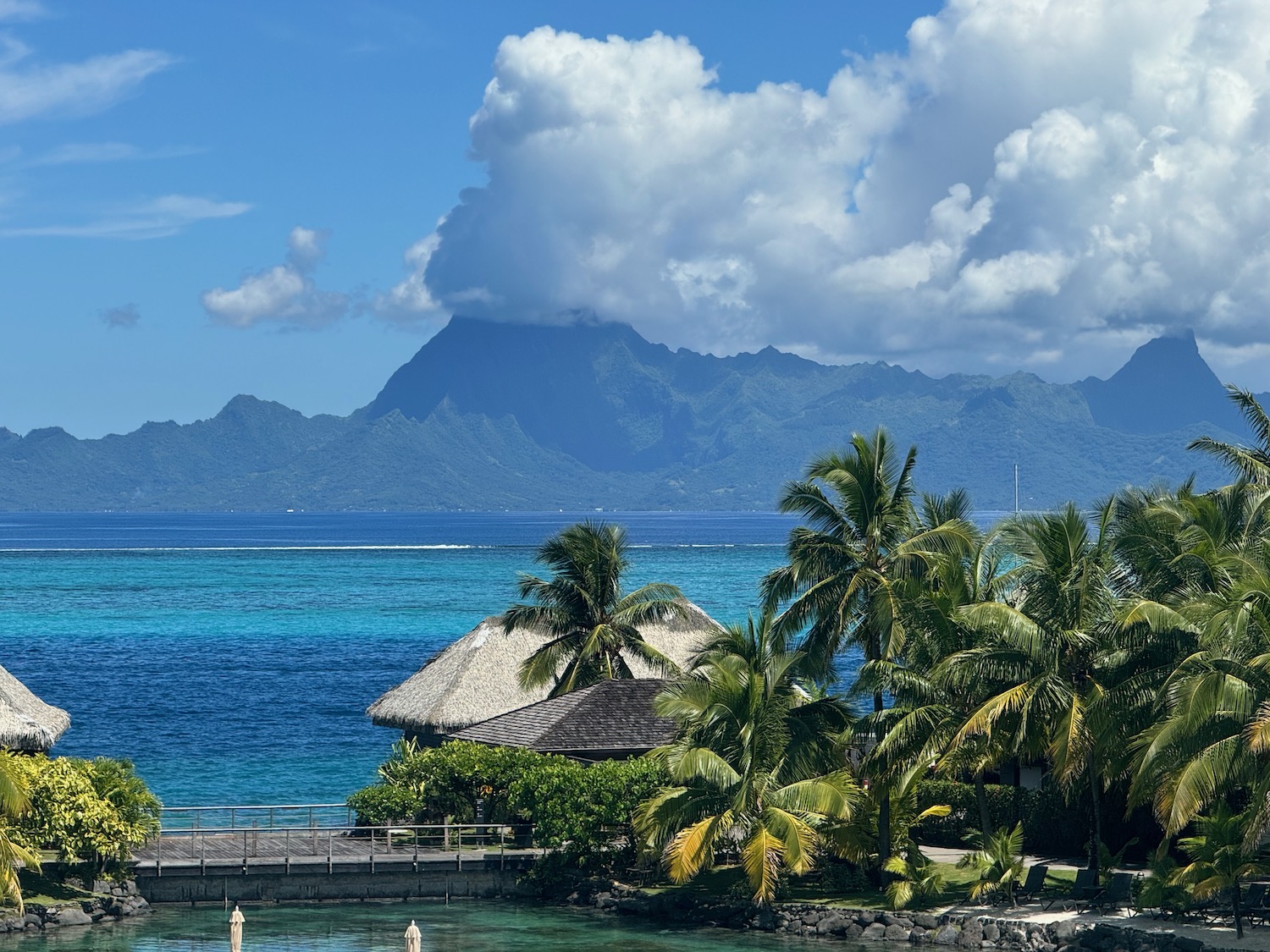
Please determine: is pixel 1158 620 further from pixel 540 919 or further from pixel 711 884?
pixel 540 919

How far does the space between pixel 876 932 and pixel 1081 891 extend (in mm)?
3368

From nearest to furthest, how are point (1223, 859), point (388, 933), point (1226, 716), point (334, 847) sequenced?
point (1226, 716), point (1223, 859), point (388, 933), point (334, 847)

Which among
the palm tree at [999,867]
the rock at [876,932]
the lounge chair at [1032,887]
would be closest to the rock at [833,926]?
the rock at [876,932]

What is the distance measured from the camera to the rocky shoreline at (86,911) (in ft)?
94.7

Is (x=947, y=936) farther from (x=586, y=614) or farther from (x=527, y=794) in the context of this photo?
(x=586, y=614)

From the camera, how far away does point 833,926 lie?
28484mm

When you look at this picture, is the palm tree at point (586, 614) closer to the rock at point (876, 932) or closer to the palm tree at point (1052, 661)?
the palm tree at point (1052, 661)

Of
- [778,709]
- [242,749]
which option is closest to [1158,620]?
[778,709]

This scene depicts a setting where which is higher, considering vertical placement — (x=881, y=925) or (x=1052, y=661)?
(x=1052, y=661)

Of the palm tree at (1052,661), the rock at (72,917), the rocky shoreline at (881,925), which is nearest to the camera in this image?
the rocky shoreline at (881,925)

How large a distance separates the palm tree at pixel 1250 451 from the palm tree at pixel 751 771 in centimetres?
1020

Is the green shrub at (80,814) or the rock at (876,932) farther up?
the green shrub at (80,814)

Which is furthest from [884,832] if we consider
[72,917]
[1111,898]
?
[72,917]

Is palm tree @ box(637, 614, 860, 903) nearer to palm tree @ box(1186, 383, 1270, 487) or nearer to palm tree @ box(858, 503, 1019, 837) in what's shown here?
palm tree @ box(858, 503, 1019, 837)
